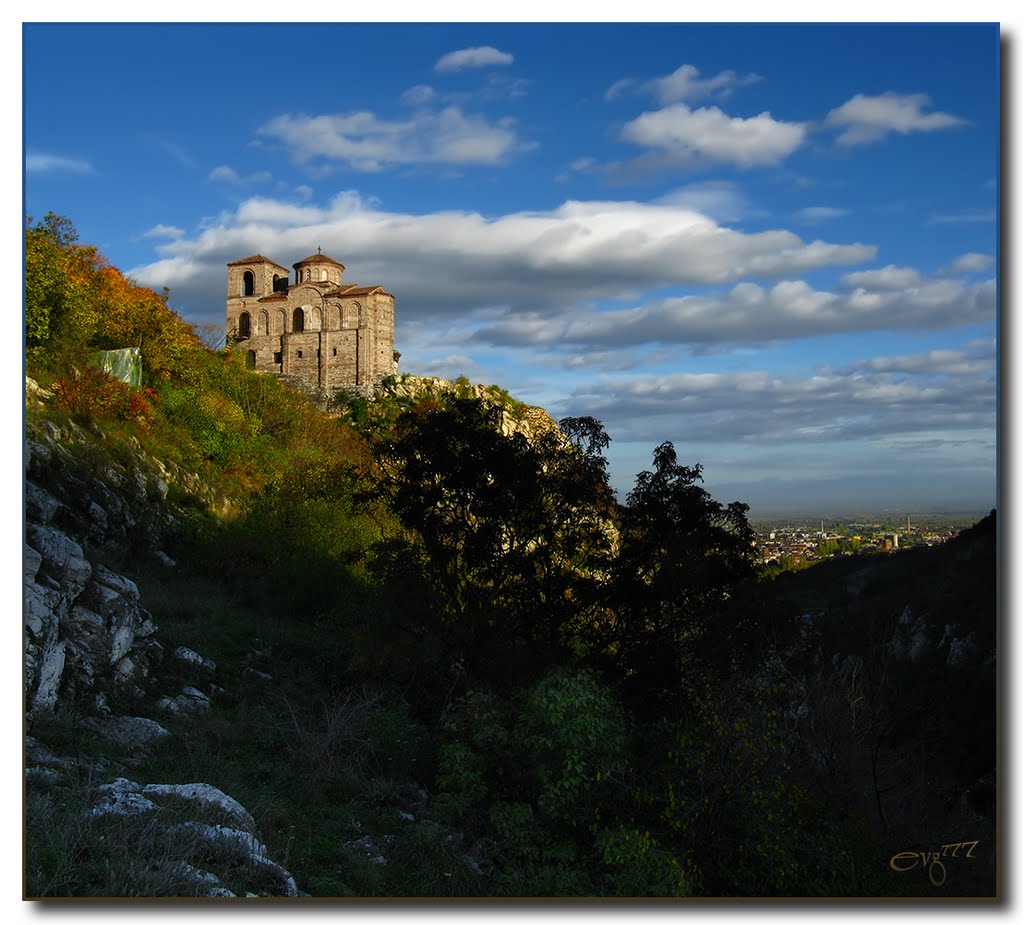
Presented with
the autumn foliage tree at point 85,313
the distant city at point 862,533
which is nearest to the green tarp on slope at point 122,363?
the autumn foliage tree at point 85,313

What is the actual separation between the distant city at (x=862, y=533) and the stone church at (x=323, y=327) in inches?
611

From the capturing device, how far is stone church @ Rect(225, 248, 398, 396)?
21.0 meters

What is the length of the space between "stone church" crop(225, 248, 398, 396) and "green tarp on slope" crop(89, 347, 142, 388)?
4.47 m

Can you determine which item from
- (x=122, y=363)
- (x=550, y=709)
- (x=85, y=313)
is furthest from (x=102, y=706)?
(x=122, y=363)

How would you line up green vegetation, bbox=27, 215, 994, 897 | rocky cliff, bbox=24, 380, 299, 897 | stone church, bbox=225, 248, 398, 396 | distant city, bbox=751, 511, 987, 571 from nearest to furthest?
rocky cliff, bbox=24, 380, 299, 897 < green vegetation, bbox=27, 215, 994, 897 < distant city, bbox=751, 511, 987, 571 < stone church, bbox=225, 248, 398, 396

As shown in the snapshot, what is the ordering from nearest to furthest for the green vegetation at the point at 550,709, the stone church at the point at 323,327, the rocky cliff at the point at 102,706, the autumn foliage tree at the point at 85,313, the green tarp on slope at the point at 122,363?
the rocky cliff at the point at 102,706, the green vegetation at the point at 550,709, the autumn foliage tree at the point at 85,313, the green tarp on slope at the point at 122,363, the stone church at the point at 323,327

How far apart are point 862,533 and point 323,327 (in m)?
17.7

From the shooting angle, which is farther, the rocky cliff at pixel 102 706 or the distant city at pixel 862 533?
the distant city at pixel 862 533

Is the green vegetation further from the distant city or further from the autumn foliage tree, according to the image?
the distant city

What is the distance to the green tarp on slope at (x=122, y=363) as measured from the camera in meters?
14.7

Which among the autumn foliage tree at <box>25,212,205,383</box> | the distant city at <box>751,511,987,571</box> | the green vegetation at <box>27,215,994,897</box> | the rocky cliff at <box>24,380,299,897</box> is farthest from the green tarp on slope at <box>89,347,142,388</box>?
the distant city at <box>751,511,987,571</box>

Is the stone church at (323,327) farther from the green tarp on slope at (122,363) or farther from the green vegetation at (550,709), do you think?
the green vegetation at (550,709)
